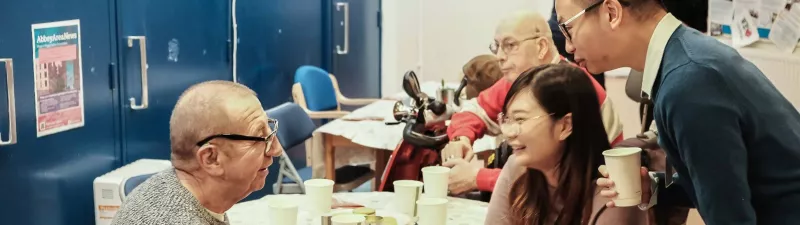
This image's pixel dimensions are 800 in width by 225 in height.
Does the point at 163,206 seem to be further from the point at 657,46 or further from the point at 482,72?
the point at 482,72

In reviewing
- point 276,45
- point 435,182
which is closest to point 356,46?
point 276,45

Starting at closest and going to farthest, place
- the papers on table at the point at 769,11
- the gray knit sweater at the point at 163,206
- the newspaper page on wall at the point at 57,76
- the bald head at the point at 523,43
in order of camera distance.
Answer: the gray knit sweater at the point at 163,206 < the bald head at the point at 523,43 < the papers on table at the point at 769,11 < the newspaper page on wall at the point at 57,76

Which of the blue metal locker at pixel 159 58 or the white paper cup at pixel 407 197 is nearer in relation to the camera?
the white paper cup at pixel 407 197

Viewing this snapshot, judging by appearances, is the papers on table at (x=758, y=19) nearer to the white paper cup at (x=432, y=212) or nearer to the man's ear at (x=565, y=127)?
the man's ear at (x=565, y=127)

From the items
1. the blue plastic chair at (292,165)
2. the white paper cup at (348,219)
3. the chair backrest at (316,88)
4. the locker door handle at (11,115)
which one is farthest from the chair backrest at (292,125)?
the white paper cup at (348,219)

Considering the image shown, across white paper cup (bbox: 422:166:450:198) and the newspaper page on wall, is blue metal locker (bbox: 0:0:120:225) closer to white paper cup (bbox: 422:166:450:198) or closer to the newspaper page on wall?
the newspaper page on wall

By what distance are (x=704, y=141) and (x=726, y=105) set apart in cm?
7

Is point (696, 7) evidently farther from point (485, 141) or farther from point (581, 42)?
point (485, 141)

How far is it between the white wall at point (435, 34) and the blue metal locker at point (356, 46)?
0.16 m

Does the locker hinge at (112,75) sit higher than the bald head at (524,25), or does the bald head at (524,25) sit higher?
the bald head at (524,25)

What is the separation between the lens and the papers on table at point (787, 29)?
11.0 ft

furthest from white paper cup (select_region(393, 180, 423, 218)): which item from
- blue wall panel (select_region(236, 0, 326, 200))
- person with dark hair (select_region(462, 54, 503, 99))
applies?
blue wall panel (select_region(236, 0, 326, 200))

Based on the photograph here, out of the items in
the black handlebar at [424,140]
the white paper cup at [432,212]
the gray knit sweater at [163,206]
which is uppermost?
the gray knit sweater at [163,206]

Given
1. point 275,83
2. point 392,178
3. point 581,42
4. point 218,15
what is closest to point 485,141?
point 392,178
